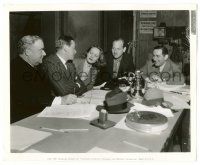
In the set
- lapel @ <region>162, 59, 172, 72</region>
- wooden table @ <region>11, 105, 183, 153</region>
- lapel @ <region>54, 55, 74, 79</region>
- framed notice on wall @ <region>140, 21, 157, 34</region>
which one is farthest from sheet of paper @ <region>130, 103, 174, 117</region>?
framed notice on wall @ <region>140, 21, 157, 34</region>

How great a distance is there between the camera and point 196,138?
131 centimetres

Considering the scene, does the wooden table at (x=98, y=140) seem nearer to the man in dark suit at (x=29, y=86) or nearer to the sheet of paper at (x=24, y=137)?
the sheet of paper at (x=24, y=137)

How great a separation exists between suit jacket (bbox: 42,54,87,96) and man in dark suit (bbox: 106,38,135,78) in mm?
720

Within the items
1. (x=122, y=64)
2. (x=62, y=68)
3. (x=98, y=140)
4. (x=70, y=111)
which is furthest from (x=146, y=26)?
(x=98, y=140)

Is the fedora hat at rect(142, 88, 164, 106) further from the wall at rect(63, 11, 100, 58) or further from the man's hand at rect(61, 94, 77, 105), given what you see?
the wall at rect(63, 11, 100, 58)

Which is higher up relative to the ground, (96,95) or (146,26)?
(146,26)

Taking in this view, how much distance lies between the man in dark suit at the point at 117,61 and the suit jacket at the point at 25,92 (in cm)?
106

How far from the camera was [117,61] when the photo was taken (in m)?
2.87

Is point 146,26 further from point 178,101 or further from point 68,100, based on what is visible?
point 68,100

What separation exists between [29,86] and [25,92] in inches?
2.1

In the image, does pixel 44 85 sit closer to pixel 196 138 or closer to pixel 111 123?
pixel 111 123

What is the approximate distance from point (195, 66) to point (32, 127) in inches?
33.3

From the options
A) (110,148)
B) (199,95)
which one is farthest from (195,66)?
(110,148)
